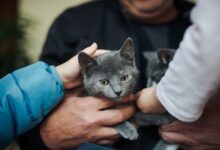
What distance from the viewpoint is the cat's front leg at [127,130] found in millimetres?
981

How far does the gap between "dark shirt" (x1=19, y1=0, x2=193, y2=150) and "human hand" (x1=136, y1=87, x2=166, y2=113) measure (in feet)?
0.58

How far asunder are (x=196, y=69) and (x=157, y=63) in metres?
0.41

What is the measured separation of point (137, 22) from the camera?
1.37m

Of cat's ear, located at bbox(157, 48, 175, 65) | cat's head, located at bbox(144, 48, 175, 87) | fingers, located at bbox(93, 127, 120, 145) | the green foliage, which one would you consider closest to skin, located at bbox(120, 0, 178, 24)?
cat's head, located at bbox(144, 48, 175, 87)

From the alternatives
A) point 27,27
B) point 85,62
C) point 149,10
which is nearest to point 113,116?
point 85,62

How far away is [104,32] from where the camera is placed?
1278mm

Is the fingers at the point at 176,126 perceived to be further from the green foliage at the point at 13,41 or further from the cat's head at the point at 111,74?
the green foliage at the point at 13,41

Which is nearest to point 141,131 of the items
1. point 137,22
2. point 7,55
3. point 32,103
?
point 32,103

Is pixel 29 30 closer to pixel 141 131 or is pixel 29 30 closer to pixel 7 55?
pixel 7 55

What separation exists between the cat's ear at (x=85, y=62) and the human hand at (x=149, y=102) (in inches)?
5.9

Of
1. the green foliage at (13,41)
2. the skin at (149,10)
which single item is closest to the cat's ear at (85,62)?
the skin at (149,10)

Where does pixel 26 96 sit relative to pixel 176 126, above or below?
above

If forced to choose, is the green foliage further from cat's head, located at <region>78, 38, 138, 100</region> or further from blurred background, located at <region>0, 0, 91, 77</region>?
cat's head, located at <region>78, 38, 138, 100</region>

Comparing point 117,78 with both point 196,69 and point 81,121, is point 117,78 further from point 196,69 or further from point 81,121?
point 196,69
